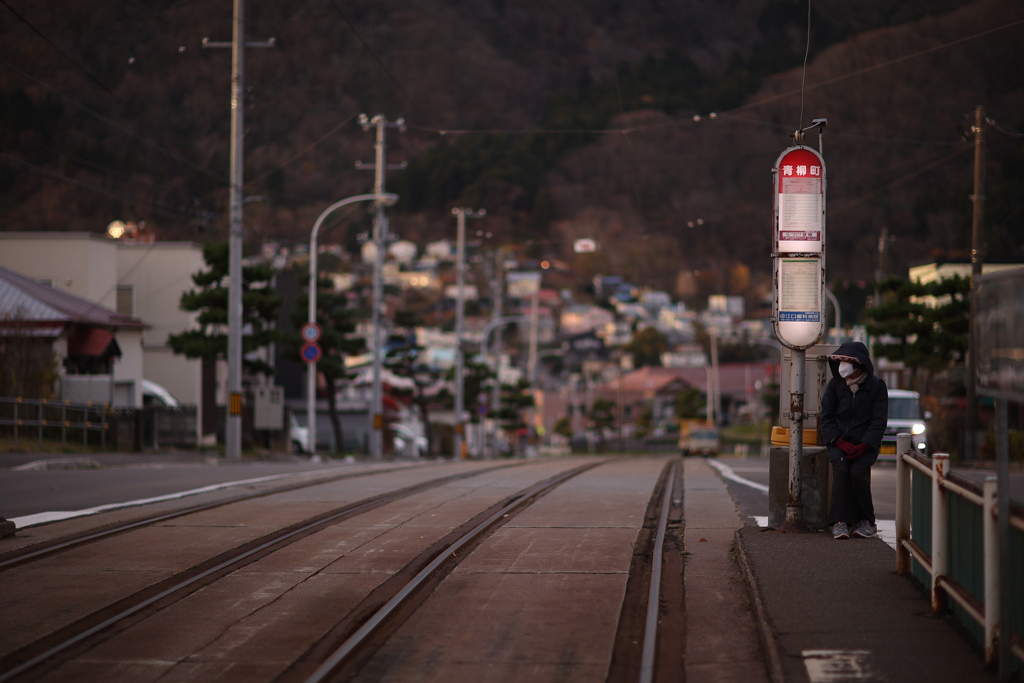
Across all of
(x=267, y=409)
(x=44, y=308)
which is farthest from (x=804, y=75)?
(x=44, y=308)

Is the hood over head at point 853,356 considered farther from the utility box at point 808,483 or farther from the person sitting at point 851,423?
the utility box at point 808,483

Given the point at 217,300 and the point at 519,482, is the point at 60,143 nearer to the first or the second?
the point at 217,300

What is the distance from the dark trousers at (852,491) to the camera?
398 inches

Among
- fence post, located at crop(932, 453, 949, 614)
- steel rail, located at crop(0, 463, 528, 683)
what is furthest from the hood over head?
steel rail, located at crop(0, 463, 528, 683)

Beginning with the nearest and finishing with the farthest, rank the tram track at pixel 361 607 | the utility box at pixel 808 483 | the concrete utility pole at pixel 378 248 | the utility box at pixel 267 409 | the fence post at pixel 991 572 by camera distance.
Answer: the fence post at pixel 991 572, the tram track at pixel 361 607, the utility box at pixel 808 483, the utility box at pixel 267 409, the concrete utility pole at pixel 378 248

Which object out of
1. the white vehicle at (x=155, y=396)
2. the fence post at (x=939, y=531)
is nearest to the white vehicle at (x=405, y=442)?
the white vehicle at (x=155, y=396)

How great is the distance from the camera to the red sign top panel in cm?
1027

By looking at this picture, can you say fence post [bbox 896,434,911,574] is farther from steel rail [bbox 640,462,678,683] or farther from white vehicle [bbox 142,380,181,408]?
white vehicle [bbox 142,380,181,408]

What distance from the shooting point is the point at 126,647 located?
7.16m

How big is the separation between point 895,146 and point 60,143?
288 feet

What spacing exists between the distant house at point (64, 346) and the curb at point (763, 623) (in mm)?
28025

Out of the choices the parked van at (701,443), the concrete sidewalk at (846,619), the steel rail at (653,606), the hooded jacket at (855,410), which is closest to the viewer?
the concrete sidewalk at (846,619)

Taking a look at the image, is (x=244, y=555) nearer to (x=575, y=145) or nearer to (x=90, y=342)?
(x=90, y=342)

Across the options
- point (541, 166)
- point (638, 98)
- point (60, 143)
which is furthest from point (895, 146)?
point (60, 143)
